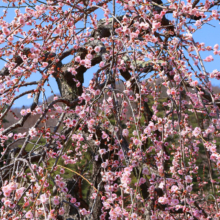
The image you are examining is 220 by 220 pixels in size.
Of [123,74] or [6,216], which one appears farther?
[123,74]

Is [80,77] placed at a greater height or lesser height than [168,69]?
greater

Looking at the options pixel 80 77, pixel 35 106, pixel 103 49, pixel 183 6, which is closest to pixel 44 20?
pixel 103 49

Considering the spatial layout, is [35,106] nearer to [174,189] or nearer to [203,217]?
[174,189]

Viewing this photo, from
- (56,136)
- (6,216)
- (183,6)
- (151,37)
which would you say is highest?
(183,6)

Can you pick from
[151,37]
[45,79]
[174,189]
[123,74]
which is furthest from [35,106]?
[123,74]

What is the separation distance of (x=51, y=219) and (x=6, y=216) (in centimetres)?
38

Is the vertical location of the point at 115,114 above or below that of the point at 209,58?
below

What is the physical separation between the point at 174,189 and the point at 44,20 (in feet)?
7.32

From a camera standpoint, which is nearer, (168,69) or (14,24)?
(168,69)

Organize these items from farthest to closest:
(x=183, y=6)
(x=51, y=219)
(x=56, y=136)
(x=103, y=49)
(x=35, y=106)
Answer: (x=103, y=49) → (x=35, y=106) → (x=56, y=136) → (x=183, y=6) → (x=51, y=219)

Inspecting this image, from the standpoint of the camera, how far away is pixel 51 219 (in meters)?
1.64

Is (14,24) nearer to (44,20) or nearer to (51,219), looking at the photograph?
(44,20)

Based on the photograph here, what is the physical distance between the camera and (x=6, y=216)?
5.96 feet

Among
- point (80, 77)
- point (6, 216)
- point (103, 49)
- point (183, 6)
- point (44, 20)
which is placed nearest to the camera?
point (6, 216)
